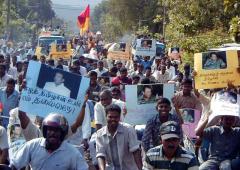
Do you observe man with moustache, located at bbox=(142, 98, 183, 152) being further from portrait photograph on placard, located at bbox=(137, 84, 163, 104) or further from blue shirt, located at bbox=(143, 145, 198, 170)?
blue shirt, located at bbox=(143, 145, 198, 170)

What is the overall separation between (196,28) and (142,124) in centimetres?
1102

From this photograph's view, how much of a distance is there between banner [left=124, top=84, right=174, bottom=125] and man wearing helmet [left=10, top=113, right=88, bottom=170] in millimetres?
4111

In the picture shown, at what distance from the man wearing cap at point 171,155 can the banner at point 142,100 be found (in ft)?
11.8

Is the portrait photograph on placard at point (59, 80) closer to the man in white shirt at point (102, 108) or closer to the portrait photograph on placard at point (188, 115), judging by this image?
the man in white shirt at point (102, 108)

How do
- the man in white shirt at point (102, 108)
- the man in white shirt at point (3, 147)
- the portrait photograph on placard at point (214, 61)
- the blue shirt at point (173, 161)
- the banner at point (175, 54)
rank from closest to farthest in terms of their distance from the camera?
the blue shirt at point (173, 161) → the man in white shirt at point (3, 147) → the man in white shirt at point (102, 108) → the portrait photograph on placard at point (214, 61) → the banner at point (175, 54)

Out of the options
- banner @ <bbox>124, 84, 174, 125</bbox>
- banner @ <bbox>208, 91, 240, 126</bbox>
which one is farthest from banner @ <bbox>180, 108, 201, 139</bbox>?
banner @ <bbox>208, 91, 240, 126</bbox>

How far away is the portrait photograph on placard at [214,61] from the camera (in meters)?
10.4

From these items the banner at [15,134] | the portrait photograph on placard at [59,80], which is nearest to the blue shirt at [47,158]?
the banner at [15,134]

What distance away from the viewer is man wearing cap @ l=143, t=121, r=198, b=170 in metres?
6.58

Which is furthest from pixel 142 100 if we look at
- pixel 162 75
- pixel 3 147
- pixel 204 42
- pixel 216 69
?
pixel 204 42

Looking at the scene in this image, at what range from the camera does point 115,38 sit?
6531 centimetres

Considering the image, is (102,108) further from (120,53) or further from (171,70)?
(120,53)

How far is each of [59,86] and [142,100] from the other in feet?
6.98

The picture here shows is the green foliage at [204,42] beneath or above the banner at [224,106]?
above
